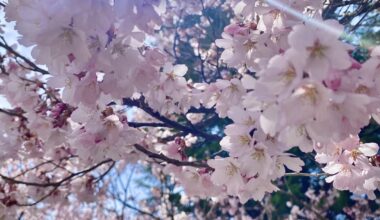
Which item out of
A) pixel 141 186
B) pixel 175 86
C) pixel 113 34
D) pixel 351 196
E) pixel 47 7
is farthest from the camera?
pixel 141 186

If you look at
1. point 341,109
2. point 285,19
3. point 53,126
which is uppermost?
point 285,19

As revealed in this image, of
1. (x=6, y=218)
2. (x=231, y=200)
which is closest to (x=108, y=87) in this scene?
(x=6, y=218)

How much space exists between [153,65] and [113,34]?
0.30m

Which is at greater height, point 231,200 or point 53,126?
point 231,200

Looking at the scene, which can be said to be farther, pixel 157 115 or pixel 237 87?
pixel 157 115

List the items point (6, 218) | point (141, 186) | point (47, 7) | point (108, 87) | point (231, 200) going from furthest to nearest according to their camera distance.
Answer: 1. point (141, 186)
2. point (231, 200)
3. point (6, 218)
4. point (108, 87)
5. point (47, 7)

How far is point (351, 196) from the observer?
8.42 metres

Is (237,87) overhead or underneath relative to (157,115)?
overhead

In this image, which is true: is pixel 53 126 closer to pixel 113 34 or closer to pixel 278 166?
pixel 113 34

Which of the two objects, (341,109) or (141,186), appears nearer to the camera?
(341,109)

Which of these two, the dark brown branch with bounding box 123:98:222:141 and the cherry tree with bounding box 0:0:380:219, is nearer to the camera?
the cherry tree with bounding box 0:0:380:219

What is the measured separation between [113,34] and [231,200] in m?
6.36

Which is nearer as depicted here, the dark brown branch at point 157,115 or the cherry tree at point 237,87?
the cherry tree at point 237,87

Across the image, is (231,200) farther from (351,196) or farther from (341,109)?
(341,109)
